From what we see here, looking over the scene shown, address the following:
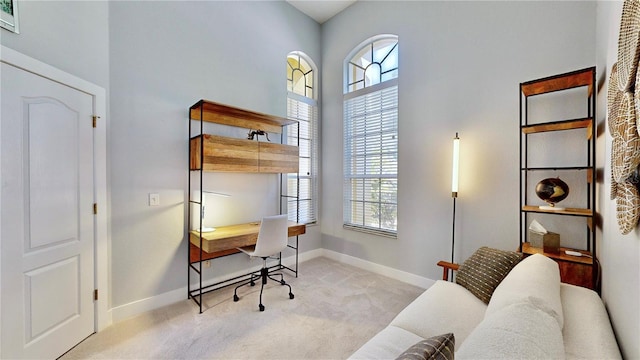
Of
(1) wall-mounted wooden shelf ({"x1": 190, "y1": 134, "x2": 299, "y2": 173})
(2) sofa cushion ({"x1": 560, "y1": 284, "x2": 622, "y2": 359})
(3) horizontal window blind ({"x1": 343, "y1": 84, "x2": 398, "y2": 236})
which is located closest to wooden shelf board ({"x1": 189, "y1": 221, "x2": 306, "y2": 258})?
(1) wall-mounted wooden shelf ({"x1": 190, "y1": 134, "x2": 299, "y2": 173})

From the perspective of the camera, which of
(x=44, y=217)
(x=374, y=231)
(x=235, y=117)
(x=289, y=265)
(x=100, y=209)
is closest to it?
(x=44, y=217)

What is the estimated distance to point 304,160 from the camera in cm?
401

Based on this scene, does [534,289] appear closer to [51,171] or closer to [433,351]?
[433,351]

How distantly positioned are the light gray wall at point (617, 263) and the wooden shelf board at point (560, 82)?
0.08m

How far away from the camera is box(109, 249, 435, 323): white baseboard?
233 centimetres

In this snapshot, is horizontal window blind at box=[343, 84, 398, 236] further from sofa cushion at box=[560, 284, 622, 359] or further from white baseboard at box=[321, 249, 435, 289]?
sofa cushion at box=[560, 284, 622, 359]

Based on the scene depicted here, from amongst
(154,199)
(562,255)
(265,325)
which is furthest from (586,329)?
(154,199)

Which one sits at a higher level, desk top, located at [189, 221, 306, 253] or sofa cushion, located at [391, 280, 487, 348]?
desk top, located at [189, 221, 306, 253]

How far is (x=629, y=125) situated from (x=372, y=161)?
2711mm

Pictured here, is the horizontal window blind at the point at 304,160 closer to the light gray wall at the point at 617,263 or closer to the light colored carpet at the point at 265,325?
the light colored carpet at the point at 265,325

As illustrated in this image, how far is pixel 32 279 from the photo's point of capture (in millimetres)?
1677

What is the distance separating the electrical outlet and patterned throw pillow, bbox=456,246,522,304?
2.91 meters

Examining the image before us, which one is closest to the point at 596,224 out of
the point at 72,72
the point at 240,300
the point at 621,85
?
the point at 621,85

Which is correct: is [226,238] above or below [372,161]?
below
